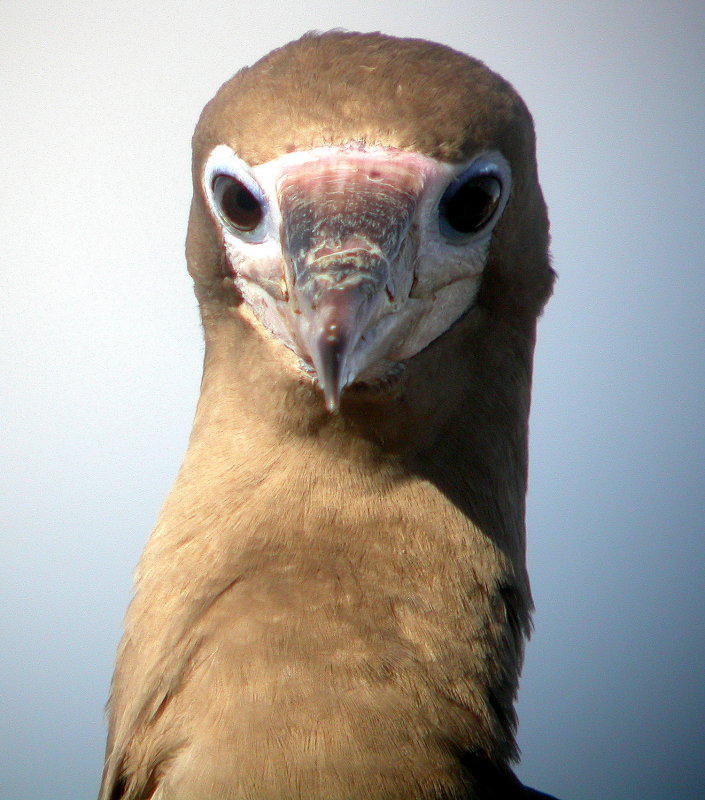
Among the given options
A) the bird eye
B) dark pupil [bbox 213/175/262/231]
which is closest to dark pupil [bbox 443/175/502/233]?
the bird eye

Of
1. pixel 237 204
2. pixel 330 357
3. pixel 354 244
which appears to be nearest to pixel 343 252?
pixel 354 244

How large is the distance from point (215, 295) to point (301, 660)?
623 millimetres

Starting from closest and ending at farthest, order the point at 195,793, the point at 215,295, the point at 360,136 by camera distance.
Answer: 1. the point at 195,793
2. the point at 360,136
3. the point at 215,295

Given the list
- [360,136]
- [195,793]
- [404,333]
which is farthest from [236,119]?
[195,793]

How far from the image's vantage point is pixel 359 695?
1110mm

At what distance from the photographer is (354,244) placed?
106cm

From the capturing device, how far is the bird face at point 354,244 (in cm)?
104

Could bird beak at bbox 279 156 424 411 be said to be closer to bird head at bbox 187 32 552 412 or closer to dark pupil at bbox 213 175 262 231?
bird head at bbox 187 32 552 412

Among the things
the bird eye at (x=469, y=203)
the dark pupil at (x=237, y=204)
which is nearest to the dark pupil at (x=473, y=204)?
the bird eye at (x=469, y=203)

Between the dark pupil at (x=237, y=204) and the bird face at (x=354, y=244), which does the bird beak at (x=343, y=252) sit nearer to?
the bird face at (x=354, y=244)

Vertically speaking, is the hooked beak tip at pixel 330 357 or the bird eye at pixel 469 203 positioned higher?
the bird eye at pixel 469 203

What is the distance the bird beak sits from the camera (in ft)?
3.34

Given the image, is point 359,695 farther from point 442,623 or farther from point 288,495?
point 288,495

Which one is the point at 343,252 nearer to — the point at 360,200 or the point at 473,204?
the point at 360,200
